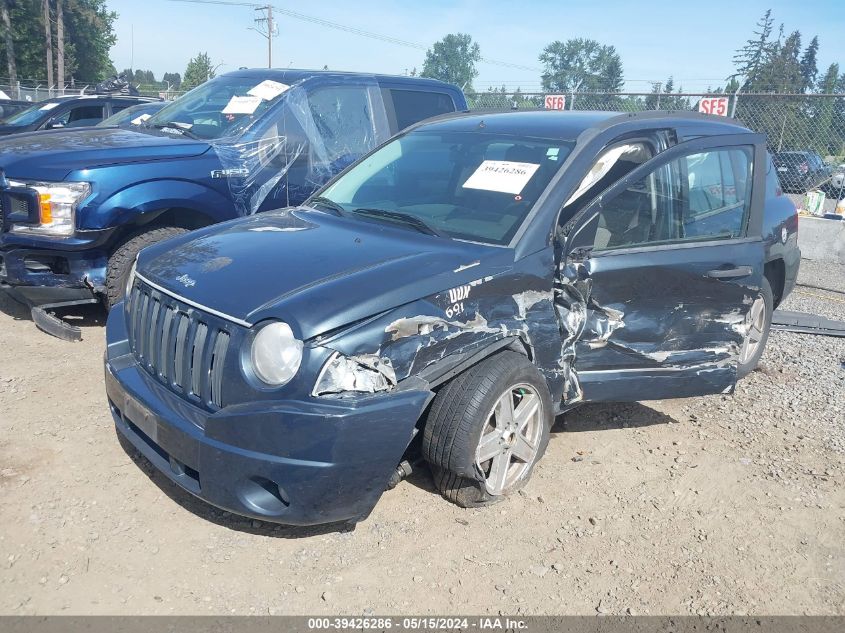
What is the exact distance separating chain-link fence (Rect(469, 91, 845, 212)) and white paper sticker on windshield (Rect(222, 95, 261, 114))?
26.8ft

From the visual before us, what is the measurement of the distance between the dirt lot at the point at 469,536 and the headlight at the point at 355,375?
79 centimetres

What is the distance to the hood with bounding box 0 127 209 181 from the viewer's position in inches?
203

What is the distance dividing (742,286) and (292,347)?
2.79 meters

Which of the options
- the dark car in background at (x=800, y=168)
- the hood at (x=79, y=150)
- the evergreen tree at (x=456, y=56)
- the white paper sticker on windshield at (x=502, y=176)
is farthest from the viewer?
the evergreen tree at (x=456, y=56)

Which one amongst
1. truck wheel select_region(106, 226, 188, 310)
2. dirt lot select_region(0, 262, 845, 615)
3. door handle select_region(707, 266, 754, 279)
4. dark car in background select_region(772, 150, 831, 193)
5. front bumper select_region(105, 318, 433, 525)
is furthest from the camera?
dark car in background select_region(772, 150, 831, 193)

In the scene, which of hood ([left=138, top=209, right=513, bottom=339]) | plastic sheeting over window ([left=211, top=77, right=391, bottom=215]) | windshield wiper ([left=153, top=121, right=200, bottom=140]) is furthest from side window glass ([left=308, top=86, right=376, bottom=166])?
hood ([left=138, top=209, right=513, bottom=339])

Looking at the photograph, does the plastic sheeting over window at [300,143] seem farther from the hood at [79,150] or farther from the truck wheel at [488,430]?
the truck wheel at [488,430]

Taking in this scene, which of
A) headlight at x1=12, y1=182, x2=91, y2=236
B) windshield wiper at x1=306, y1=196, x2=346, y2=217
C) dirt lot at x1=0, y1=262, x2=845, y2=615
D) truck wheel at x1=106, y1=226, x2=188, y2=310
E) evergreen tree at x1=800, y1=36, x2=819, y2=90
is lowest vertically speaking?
dirt lot at x1=0, y1=262, x2=845, y2=615

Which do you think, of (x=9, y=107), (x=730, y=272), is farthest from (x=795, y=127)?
(x=9, y=107)

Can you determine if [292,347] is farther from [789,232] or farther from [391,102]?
[391,102]

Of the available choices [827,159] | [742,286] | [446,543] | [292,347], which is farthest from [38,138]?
[827,159]

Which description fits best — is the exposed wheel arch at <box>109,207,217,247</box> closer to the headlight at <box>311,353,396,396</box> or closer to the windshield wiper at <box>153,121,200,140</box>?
the windshield wiper at <box>153,121,200,140</box>

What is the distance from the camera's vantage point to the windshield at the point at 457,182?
3641 mm

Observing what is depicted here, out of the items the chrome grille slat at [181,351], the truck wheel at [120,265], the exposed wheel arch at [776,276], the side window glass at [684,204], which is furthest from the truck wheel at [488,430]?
the truck wheel at [120,265]
